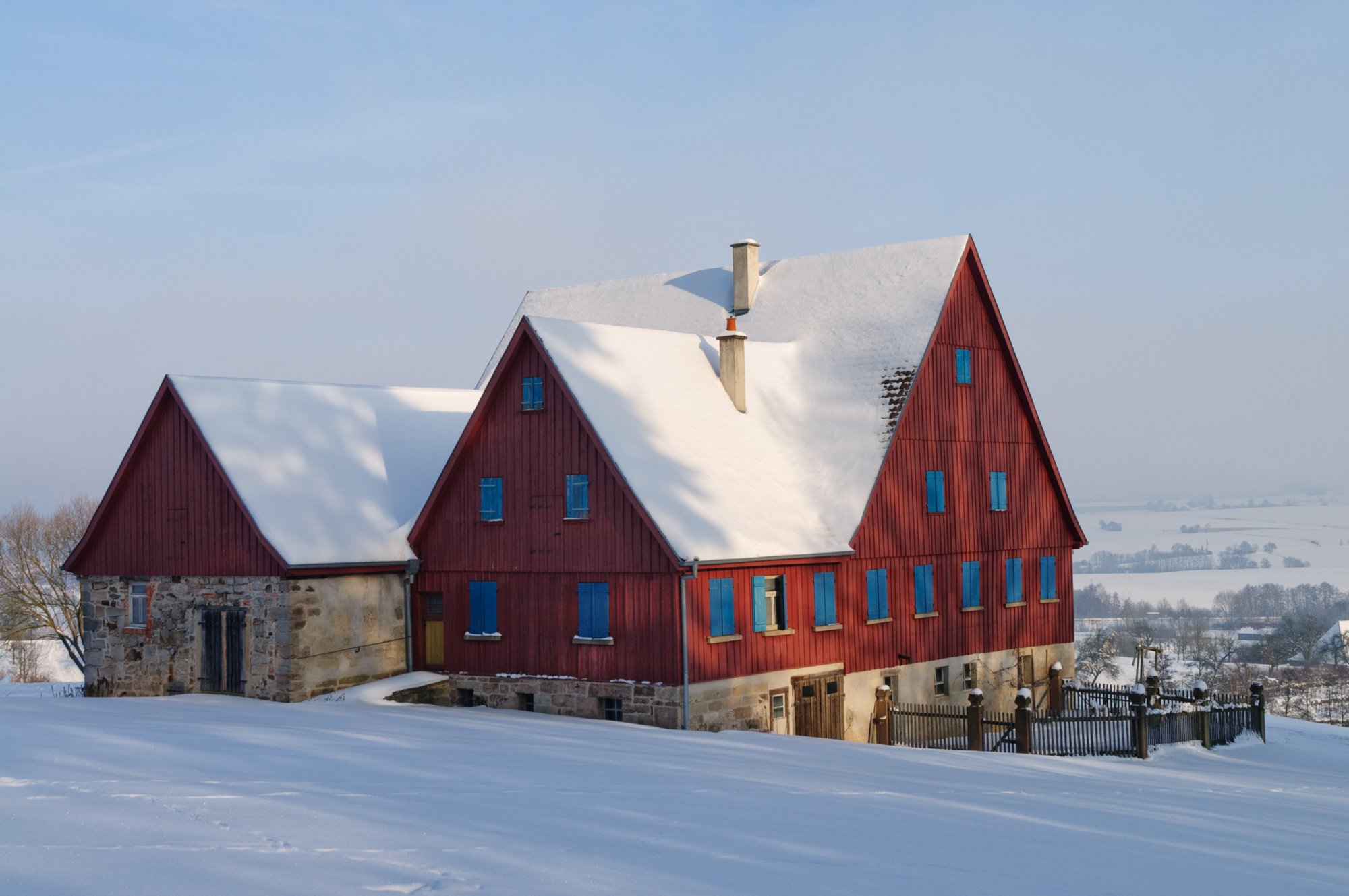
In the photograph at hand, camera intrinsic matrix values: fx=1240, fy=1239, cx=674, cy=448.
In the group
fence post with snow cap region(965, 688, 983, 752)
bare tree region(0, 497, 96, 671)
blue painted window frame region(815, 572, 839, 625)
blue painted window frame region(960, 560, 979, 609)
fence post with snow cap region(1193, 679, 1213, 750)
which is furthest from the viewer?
bare tree region(0, 497, 96, 671)

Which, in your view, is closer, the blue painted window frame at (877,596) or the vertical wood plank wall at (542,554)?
the vertical wood plank wall at (542,554)

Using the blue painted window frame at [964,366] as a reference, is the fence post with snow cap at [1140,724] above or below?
below

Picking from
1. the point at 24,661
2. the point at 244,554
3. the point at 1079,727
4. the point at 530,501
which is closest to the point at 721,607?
the point at 530,501

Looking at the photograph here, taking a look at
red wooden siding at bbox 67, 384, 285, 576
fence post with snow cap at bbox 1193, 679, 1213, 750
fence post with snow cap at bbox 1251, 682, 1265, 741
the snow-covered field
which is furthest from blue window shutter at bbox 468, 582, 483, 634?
fence post with snow cap at bbox 1251, 682, 1265, 741

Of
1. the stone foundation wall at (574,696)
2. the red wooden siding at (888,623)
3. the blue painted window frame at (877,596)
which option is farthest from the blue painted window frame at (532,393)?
the blue painted window frame at (877,596)

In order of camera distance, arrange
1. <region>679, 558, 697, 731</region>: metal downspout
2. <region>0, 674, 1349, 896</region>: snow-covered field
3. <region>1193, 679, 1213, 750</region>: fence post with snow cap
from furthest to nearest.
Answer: <region>1193, 679, 1213, 750</region>: fence post with snow cap
<region>679, 558, 697, 731</region>: metal downspout
<region>0, 674, 1349, 896</region>: snow-covered field

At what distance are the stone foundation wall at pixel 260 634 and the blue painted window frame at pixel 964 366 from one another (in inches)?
584

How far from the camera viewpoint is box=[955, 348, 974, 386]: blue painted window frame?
31688mm

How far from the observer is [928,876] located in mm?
10312

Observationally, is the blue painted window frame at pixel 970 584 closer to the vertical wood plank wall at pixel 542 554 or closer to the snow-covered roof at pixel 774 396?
the snow-covered roof at pixel 774 396

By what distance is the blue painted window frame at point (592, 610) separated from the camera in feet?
81.8

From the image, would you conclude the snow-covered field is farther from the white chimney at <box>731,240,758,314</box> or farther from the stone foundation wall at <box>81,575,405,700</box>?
the white chimney at <box>731,240,758,314</box>

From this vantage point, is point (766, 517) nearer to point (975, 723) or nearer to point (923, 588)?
point (923, 588)

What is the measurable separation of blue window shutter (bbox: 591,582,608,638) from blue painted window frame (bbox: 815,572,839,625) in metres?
4.73
